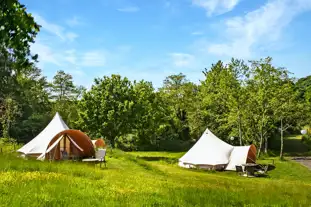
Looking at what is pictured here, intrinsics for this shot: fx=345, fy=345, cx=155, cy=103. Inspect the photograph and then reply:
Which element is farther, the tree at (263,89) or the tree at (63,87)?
the tree at (63,87)

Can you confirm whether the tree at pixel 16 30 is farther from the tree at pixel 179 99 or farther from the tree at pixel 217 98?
the tree at pixel 179 99

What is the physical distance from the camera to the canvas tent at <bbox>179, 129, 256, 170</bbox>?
30.5m

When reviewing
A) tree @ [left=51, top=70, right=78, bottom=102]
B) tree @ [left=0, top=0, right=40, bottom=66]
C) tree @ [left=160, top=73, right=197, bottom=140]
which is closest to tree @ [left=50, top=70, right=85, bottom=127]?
tree @ [left=51, top=70, right=78, bottom=102]

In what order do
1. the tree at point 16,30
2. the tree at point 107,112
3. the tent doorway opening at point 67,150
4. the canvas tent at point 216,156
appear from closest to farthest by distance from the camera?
the tree at point 16,30 < the tent doorway opening at point 67,150 < the canvas tent at point 216,156 < the tree at point 107,112

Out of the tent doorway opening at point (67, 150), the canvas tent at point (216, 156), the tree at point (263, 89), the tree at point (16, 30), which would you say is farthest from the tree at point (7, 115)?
the tree at point (16, 30)

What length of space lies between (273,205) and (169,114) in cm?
4886

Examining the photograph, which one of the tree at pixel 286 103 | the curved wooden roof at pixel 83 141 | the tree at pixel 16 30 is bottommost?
the curved wooden roof at pixel 83 141

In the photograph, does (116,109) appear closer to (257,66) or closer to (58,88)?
(257,66)

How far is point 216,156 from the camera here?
31.1 m

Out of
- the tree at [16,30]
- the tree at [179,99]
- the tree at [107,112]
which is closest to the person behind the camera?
the tree at [16,30]

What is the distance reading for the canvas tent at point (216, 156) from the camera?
30.5m

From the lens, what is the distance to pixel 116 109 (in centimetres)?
3769

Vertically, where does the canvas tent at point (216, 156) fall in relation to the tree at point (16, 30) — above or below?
below

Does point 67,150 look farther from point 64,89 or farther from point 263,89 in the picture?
point 64,89
